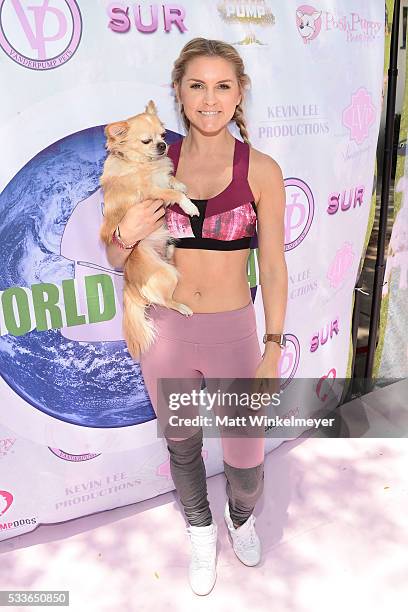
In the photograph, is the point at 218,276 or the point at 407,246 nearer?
the point at 218,276

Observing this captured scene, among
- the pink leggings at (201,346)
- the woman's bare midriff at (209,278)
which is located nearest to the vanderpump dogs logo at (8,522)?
Result: the pink leggings at (201,346)

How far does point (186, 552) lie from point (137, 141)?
5.97 feet

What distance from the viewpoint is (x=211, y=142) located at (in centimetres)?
193

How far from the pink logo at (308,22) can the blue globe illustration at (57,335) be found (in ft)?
2.53

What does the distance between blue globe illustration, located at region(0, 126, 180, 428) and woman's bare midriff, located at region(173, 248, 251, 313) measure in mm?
549

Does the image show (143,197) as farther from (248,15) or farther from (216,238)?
(248,15)

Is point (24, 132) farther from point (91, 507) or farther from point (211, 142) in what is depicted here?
point (91, 507)

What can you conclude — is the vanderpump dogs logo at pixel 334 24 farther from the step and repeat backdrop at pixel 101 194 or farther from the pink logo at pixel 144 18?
the pink logo at pixel 144 18

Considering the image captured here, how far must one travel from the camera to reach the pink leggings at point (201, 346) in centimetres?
198

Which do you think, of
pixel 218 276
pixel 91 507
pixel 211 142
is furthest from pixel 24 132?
pixel 91 507

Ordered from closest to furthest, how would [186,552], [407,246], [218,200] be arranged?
[218,200], [186,552], [407,246]

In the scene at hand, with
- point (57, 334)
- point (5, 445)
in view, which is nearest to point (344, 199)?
point (57, 334)

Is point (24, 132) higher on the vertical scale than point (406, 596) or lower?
higher

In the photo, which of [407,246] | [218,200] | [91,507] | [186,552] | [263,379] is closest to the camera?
[218,200]
